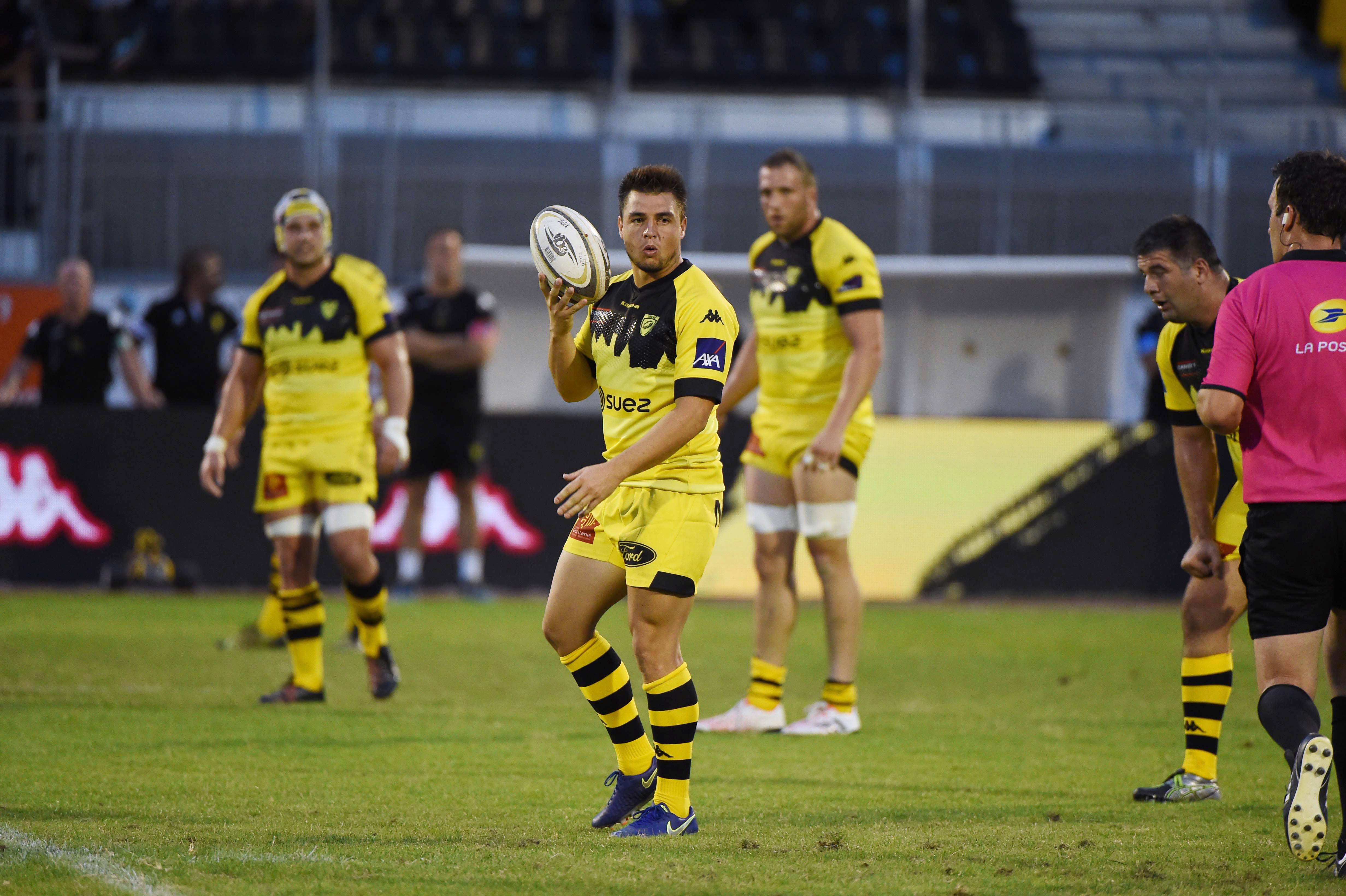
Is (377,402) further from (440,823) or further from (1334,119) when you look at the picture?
(1334,119)

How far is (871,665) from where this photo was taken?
9.15 metres

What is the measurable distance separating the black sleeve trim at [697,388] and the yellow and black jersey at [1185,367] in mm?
1745

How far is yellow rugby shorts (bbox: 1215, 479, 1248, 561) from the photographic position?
538 cm

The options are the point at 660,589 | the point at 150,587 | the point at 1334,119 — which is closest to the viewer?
the point at 660,589

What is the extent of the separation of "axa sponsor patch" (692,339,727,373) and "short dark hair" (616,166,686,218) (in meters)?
0.42

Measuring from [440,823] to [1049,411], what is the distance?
12106mm

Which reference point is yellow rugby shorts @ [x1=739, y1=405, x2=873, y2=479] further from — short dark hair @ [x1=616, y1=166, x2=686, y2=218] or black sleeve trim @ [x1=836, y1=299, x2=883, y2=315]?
short dark hair @ [x1=616, y1=166, x2=686, y2=218]

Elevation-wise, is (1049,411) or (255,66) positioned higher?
(255,66)

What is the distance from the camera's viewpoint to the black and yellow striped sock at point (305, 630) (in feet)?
23.8

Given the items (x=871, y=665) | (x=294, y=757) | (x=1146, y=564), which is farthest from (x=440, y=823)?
(x=1146, y=564)

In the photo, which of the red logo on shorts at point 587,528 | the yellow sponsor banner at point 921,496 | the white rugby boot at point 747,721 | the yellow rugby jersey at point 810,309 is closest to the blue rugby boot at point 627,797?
the red logo on shorts at point 587,528

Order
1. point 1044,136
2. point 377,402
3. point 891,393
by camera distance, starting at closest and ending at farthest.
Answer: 1. point 377,402
2. point 891,393
3. point 1044,136

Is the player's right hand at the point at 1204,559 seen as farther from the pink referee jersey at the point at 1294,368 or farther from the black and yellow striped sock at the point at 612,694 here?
the black and yellow striped sock at the point at 612,694

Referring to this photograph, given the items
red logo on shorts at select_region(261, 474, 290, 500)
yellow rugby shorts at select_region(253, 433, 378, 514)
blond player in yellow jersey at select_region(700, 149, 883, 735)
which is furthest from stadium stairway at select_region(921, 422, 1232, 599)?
red logo on shorts at select_region(261, 474, 290, 500)
